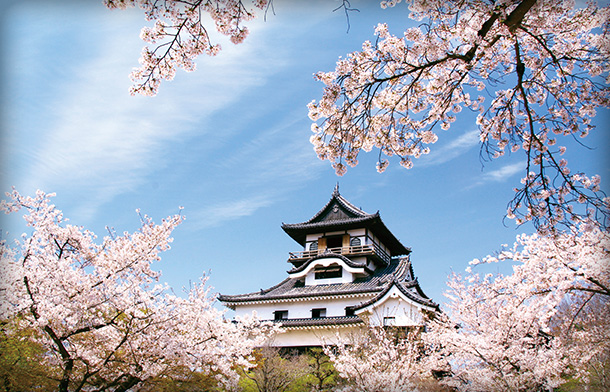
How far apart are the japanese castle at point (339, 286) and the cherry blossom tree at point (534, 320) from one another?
10.5 feet

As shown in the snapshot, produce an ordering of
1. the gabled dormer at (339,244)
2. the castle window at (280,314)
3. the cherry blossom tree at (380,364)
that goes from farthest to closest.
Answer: the gabled dormer at (339,244), the castle window at (280,314), the cherry blossom tree at (380,364)

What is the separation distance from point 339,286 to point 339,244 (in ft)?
13.4

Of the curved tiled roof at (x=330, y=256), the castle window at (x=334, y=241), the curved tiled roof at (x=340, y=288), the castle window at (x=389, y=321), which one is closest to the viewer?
the castle window at (x=389, y=321)

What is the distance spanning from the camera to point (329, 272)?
79.3ft

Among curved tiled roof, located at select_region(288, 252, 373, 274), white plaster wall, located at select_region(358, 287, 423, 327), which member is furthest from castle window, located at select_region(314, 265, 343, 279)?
white plaster wall, located at select_region(358, 287, 423, 327)

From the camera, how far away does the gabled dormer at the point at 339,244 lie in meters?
23.7

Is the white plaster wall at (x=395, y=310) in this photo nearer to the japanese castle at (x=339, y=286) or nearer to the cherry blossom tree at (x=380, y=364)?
the japanese castle at (x=339, y=286)

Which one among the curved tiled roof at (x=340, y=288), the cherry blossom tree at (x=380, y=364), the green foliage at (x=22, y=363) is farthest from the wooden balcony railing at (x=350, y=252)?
the green foliage at (x=22, y=363)

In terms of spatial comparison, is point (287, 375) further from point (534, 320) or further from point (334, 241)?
point (334, 241)

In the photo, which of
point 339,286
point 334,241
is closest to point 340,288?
point 339,286

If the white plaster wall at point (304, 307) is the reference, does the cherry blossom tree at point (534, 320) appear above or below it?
below

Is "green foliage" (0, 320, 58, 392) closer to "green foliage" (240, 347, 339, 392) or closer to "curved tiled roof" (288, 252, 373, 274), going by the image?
"green foliage" (240, 347, 339, 392)

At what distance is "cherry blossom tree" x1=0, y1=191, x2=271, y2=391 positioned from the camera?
702 centimetres

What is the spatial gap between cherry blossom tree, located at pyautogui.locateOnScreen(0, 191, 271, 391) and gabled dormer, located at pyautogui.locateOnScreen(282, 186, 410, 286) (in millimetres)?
14728
